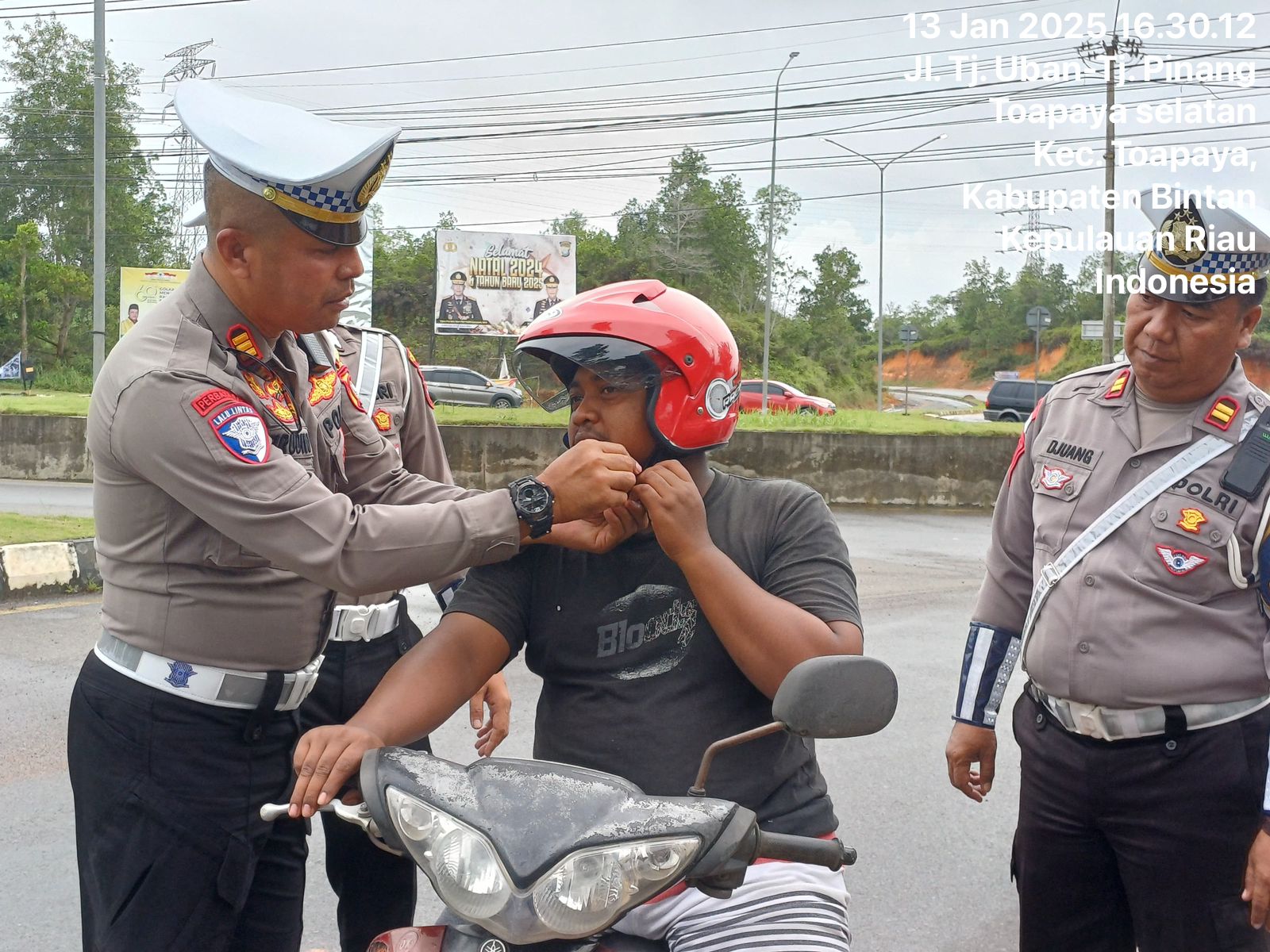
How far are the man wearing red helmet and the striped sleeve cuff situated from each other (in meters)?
0.96

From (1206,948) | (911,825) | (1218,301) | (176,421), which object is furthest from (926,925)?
(176,421)

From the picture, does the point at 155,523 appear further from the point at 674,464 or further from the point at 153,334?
the point at 674,464

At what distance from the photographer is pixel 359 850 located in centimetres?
319

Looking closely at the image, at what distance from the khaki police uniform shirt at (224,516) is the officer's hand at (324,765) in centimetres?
29

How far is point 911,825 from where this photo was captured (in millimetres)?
4855

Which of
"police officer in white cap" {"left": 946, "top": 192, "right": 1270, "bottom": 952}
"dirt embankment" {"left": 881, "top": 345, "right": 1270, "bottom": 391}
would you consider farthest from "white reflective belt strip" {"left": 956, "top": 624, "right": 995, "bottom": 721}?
"dirt embankment" {"left": 881, "top": 345, "right": 1270, "bottom": 391}

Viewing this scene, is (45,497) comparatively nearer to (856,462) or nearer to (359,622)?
(856,462)

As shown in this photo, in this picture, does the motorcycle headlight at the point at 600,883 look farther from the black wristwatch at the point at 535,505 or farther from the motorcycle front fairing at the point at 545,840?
the black wristwatch at the point at 535,505

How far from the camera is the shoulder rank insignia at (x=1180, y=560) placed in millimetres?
2648

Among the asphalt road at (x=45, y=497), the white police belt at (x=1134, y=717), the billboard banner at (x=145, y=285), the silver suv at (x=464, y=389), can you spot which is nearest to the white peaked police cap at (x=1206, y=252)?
the white police belt at (x=1134, y=717)

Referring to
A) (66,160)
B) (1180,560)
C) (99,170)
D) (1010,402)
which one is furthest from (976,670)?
(66,160)

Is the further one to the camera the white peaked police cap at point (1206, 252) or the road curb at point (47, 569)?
the road curb at point (47, 569)

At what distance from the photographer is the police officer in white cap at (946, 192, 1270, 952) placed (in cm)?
262

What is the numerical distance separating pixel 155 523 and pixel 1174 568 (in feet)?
6.81
